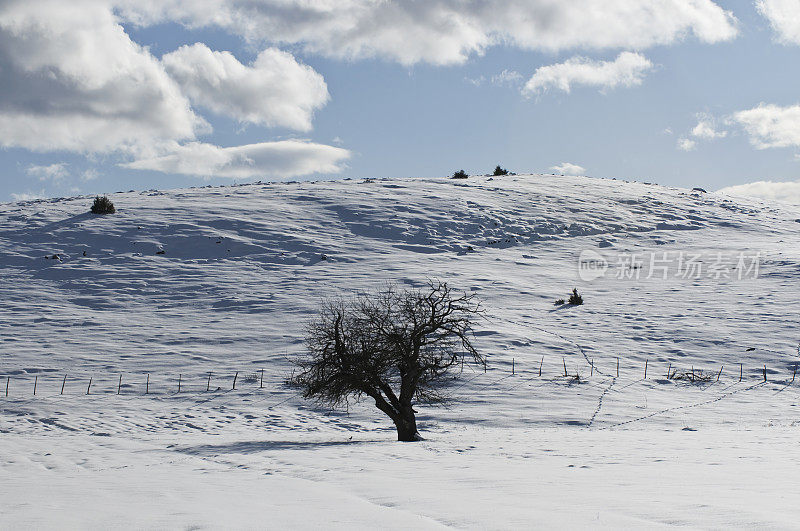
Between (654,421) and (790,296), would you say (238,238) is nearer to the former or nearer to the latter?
(654,421)

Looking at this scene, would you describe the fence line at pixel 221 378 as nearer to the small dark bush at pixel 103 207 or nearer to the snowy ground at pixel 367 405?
the snowy ground at pixel 367 405

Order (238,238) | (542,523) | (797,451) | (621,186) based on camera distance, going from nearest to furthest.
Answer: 1. (542,523)
2. (797,451)
3. (238,238)
4. (621,186)

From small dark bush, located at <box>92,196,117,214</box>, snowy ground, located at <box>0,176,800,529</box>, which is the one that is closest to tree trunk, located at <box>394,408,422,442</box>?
snowy ground, located at <box>0,176,800,529</box>

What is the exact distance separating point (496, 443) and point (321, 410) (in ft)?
28.1

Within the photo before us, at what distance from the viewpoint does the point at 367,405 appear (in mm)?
22266

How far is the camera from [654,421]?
1925 centimetres

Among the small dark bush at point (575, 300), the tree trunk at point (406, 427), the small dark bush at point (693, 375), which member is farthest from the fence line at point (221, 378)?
the tree trunk at point (406, 427)

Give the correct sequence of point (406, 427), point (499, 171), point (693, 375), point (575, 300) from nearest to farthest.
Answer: point (406, 427)
point (693, 375)
point (575, 300)
point (499, 171)

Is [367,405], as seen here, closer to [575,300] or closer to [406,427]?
[406,427]

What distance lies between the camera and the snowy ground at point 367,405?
7074 millimetres

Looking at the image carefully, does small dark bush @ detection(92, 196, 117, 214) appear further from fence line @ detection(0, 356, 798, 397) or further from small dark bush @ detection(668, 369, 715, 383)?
small dark bush @ detection(668, 369, 715, 383)

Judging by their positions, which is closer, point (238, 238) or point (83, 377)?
point (83, 377)

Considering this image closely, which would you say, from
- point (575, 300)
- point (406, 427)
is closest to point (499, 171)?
point (575, 300)

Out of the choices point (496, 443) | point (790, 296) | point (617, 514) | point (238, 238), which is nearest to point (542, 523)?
point (617, 514)
